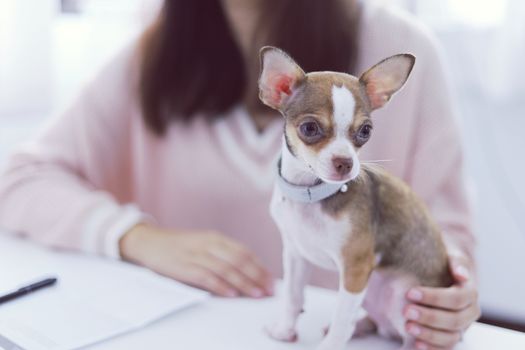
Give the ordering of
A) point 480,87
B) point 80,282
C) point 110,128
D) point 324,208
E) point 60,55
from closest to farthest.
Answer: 1. point 324,208
2. point 80,282
3. point 110,128
4. point 480,87
5. point 60,55

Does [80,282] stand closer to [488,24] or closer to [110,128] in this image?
[110,128]

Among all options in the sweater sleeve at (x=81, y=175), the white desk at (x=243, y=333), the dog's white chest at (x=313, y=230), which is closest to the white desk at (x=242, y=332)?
the white desk at (x=243, y=333)

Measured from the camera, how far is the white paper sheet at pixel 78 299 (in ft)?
1.79

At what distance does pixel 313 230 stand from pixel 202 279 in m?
0.29

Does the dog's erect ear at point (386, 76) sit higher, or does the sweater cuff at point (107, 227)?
the dog's erect ear at point (386, 76)

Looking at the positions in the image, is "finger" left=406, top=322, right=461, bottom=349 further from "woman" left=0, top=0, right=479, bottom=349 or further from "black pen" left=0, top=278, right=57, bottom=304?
"black pen" left=0, top=278, right=57, bottom=304

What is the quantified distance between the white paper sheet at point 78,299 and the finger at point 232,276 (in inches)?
1.6

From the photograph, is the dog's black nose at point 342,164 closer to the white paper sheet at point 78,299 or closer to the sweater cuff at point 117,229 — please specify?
the white paper sheet at point 78,299

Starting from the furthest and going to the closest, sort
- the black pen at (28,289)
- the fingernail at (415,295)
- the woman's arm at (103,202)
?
the woman's arm at (103,202) < the black pen at (28,289) < the fingernail at (415,295)

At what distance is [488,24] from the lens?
1.07 m

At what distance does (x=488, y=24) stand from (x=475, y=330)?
69 cm

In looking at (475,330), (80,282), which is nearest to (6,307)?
(80,282)

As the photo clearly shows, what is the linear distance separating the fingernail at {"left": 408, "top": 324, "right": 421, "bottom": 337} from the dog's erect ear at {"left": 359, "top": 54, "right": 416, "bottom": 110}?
0.21 metres

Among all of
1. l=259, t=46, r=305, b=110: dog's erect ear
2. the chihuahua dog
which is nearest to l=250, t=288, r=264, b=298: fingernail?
the chihuahua dog
